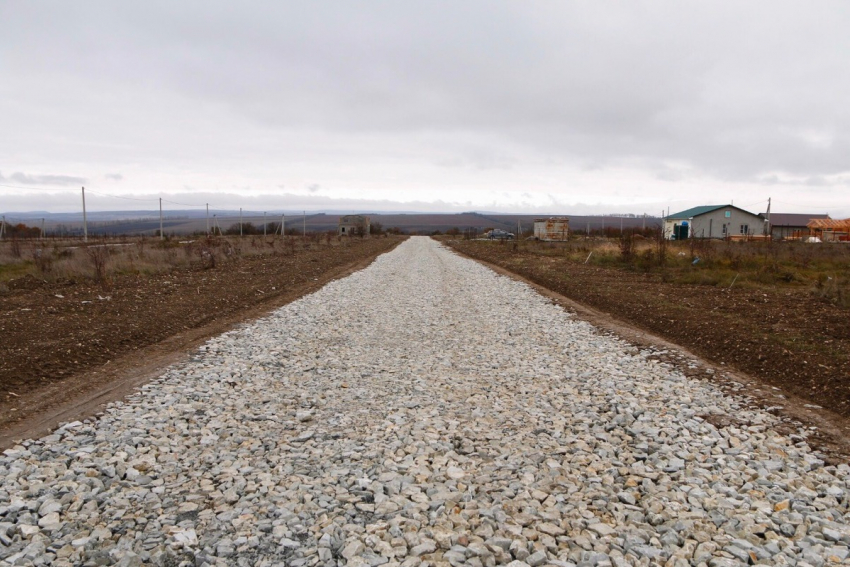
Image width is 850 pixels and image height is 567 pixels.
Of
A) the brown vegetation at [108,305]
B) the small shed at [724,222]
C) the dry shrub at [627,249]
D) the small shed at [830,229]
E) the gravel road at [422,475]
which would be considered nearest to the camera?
the gravel road at [422,475]

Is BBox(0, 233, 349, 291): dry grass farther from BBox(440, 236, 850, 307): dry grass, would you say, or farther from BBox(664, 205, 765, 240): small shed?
BBox(664, 205, 765, 240): small shed

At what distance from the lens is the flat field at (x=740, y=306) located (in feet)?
26.2

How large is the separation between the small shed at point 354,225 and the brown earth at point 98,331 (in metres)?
68.9

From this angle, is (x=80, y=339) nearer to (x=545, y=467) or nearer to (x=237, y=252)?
(x=545, y=467)

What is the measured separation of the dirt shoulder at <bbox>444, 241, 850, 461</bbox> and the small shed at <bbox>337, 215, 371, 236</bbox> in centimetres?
7181

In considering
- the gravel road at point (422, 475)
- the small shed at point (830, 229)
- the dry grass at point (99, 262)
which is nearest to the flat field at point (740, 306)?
the gravel road at point (422, 475)

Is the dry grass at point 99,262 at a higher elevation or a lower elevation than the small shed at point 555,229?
lower

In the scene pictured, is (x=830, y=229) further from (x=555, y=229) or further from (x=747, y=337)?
(x=747, y=337)

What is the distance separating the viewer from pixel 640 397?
690 cm

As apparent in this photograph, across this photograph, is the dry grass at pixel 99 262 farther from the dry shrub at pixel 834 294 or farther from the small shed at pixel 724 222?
the small shed at pixel 724 222

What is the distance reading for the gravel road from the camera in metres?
3.78

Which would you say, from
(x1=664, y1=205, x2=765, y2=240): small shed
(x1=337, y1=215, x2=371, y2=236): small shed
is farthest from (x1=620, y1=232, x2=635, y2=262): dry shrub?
(x1=337, y1=215, x2=371, y2=236): small shed

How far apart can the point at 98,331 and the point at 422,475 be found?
7.89 m

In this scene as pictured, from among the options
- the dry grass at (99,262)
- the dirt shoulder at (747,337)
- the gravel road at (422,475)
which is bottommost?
the gravel road at (422,475)
